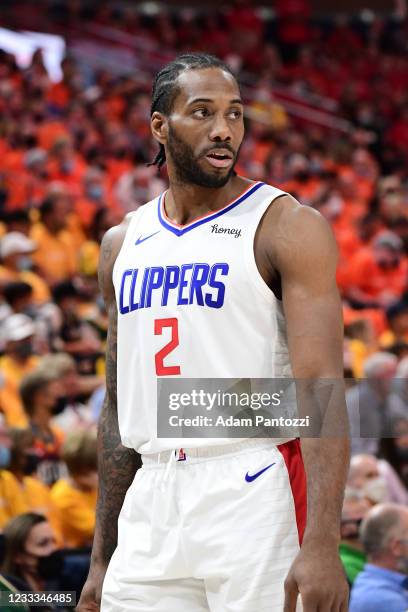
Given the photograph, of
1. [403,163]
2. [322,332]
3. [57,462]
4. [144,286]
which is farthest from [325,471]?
[403,163]

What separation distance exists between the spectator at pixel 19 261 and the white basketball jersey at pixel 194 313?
5074mm

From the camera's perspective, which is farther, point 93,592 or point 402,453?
point 402,453

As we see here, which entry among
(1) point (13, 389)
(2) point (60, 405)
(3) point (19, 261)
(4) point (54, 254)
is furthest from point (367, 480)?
(4) point (54, 254)

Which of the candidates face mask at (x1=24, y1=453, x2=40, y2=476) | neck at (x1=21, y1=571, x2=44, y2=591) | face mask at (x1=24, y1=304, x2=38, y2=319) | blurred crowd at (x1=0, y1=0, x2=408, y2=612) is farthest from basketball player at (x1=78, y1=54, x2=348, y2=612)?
face mask at (x1=24, y1=304, x2=38, y2=319)

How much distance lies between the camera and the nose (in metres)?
2.60

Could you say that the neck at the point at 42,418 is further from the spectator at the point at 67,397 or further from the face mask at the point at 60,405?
the face mask at the point at 60,405

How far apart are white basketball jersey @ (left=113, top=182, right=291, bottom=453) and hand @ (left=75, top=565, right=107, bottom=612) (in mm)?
344

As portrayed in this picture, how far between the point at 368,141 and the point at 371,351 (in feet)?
25.0

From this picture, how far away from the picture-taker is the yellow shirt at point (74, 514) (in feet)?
16.8

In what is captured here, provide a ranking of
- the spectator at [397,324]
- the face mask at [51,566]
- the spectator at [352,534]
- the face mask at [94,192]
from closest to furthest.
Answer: the face mask at [51,566] → the spectator at [352,534] → the spectator at [397,324] → the face mask at [94,192]

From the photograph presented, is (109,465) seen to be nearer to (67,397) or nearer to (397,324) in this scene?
(67,397)

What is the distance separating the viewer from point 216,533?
248cm

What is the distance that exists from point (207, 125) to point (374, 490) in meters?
2.92

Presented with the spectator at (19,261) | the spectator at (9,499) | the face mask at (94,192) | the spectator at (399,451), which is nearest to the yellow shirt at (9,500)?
the spectator at (9,499)
